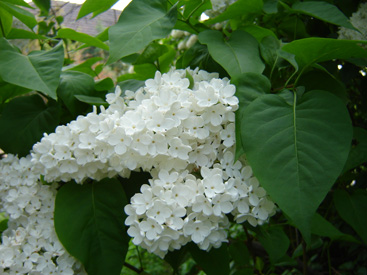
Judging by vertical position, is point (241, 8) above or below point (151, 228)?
above

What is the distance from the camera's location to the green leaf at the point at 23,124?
0.94 m

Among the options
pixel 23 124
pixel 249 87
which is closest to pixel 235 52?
pixel 249 87

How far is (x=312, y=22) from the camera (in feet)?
3.87

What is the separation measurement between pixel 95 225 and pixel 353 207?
730mm

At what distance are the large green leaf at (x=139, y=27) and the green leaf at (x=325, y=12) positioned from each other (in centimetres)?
35

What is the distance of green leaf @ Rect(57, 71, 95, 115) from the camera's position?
3.11ft

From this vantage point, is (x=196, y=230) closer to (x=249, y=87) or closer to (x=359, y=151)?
(x=249, y=87)

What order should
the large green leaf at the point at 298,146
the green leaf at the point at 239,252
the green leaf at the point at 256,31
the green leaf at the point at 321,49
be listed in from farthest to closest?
the green leaf at the point at 239,252
the green leaf at the point at 256,31
the green leaf at the point at 321,49
the large green leaf at the point at 298,146

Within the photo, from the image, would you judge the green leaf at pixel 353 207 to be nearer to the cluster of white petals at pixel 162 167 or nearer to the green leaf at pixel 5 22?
the cluster of white petals at pixel 162 167

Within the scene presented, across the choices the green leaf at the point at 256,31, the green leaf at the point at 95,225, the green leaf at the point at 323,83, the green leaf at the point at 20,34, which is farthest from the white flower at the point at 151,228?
the green leaf at the point at 20,34

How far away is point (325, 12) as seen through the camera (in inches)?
35.4

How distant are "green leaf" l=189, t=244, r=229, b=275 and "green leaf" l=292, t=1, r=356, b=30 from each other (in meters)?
0.58

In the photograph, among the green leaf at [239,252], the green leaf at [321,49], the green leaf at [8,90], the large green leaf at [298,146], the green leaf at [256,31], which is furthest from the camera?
the green leaf at [239,252]

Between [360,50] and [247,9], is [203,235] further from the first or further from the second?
Answer: [247,9]
